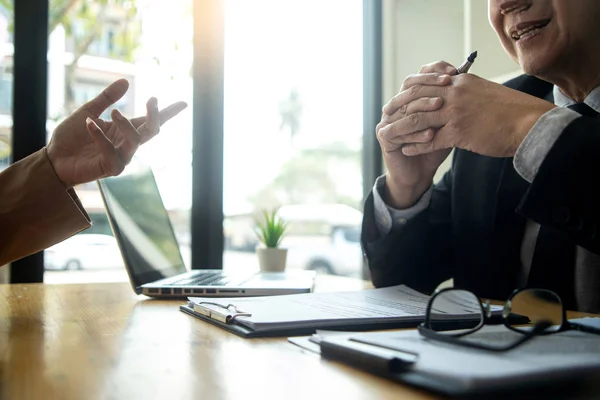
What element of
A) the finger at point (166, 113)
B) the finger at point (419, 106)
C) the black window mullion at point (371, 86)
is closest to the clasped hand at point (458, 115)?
the finger at point (419, 106)

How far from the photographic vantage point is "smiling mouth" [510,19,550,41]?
3.98 ft

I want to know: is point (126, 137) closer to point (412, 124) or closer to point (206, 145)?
point (412, 124)

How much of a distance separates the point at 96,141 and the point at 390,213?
644 millimetres

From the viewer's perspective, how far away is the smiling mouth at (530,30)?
1.21 meters

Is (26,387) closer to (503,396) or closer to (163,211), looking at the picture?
(503,396)

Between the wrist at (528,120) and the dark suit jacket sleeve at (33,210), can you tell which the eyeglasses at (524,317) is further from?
the dark suit jacket sleeve at (33,210)

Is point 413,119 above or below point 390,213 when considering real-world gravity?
above

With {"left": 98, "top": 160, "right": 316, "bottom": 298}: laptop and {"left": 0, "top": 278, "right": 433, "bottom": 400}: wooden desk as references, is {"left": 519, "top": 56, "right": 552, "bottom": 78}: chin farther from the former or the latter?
{"left": 0, "top": 278, "right": 433, "bottom": 400}: wooden desk

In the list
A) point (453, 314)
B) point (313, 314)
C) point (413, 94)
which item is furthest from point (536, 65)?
point (313, 314)

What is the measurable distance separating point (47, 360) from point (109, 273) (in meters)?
1.44

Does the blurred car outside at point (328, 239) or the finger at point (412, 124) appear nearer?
the finger at point (412, 124)

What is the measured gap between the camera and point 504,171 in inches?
51.0

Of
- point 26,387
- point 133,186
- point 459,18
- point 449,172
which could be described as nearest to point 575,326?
point 26,387

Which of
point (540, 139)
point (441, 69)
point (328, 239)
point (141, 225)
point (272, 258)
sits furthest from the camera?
→ point (328, 239)
